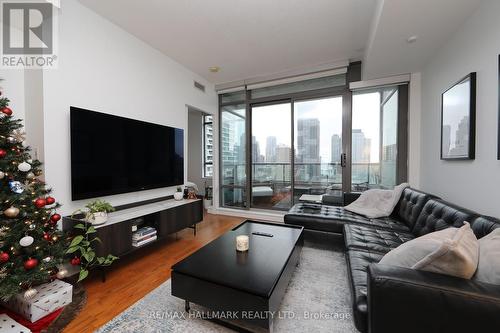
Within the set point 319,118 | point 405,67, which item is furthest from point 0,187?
point 405,67

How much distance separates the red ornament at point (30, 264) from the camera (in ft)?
4.73

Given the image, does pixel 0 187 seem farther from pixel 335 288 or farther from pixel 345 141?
pixel 345 141

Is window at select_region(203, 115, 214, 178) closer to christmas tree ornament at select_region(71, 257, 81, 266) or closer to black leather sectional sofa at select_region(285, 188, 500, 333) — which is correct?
christmas tree ornament at select_region(71, 257, 81, 266)

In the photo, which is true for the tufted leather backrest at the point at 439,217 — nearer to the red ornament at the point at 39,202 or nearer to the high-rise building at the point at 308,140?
the high-rise building at the point at 308,140

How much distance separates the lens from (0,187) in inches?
57.6

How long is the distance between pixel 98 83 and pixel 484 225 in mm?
3658

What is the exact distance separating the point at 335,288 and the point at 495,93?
1996 mm

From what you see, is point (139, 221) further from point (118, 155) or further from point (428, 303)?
point (428, 303)

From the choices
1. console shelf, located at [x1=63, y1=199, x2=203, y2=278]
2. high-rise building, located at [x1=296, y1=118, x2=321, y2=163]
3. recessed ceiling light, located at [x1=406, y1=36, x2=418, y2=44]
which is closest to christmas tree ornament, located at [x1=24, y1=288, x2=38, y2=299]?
console shelf, located at [x1=63, y1=199, x2=203, y2=278]

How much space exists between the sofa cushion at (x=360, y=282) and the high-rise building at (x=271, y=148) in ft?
8.93

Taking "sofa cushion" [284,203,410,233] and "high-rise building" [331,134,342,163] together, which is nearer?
"sofa cushion" [284,203,410,233]

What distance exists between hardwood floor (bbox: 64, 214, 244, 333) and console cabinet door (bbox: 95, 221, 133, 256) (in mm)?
269

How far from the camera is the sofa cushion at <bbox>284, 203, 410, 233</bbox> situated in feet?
7.65

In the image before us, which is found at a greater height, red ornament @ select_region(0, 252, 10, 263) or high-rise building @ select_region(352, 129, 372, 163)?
high-rise building @ select_region(352, 129, 372, 163)
